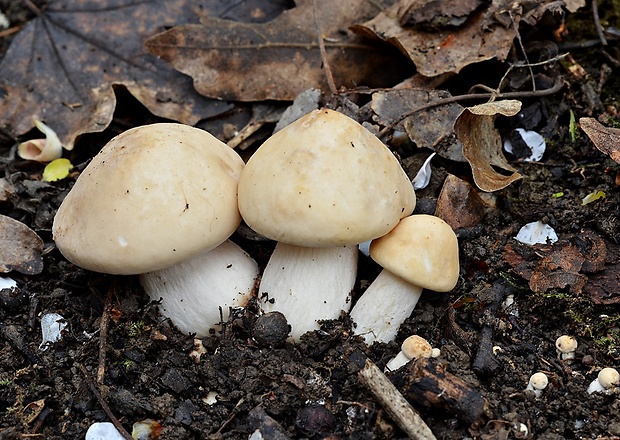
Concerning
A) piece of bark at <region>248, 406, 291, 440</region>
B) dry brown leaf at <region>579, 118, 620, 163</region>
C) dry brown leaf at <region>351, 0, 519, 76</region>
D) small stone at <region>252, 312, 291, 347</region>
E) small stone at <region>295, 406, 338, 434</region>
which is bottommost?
small stone at <region>295, 406, 338, 434</region>

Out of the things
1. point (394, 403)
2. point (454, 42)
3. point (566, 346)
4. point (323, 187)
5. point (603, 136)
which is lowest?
point (566, 346)

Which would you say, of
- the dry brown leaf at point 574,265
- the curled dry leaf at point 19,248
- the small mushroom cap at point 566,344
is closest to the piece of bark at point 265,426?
the small mushroom cap at point 566,344

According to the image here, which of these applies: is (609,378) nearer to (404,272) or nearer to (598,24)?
(404,272)

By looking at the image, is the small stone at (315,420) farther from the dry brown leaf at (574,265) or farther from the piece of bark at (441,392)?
the dry brown leaf at (574,265)

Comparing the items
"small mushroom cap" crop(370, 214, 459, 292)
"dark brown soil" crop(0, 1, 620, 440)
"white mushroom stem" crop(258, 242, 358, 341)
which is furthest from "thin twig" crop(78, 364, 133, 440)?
"small mushroom cap" crop(370, 214, 459, 292)

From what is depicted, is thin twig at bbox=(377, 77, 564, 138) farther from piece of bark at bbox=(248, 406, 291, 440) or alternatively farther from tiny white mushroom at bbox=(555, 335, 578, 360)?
piece of bark at bbox=(248, 406, 291, 440)

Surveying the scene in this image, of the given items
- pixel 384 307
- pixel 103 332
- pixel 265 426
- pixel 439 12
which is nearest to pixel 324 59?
pixel 439 12

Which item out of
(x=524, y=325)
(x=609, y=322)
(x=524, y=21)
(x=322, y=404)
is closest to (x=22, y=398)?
(x=322, y=404)
